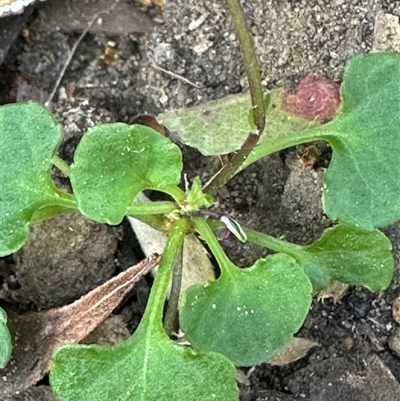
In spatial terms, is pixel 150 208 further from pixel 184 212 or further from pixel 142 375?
pixel 142 375

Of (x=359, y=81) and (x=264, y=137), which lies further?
(x=264, y=137)

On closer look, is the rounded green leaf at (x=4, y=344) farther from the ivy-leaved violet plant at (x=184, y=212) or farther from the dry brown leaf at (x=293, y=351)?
the dry brown leaf at (x=293, y=351)

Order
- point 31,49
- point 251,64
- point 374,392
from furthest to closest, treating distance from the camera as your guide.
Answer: point 31,49 < point 374,392 < point 251,64

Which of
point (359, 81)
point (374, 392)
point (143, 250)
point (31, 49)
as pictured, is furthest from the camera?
point (31, 49)

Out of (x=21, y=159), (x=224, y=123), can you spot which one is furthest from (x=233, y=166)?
(x=21, y=159)

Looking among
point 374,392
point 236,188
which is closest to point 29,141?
point 236,188

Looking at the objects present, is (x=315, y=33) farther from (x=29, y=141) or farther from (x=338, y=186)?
(x=29, y=141)

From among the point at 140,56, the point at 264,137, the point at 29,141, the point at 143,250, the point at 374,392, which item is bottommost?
the point at 374,392
